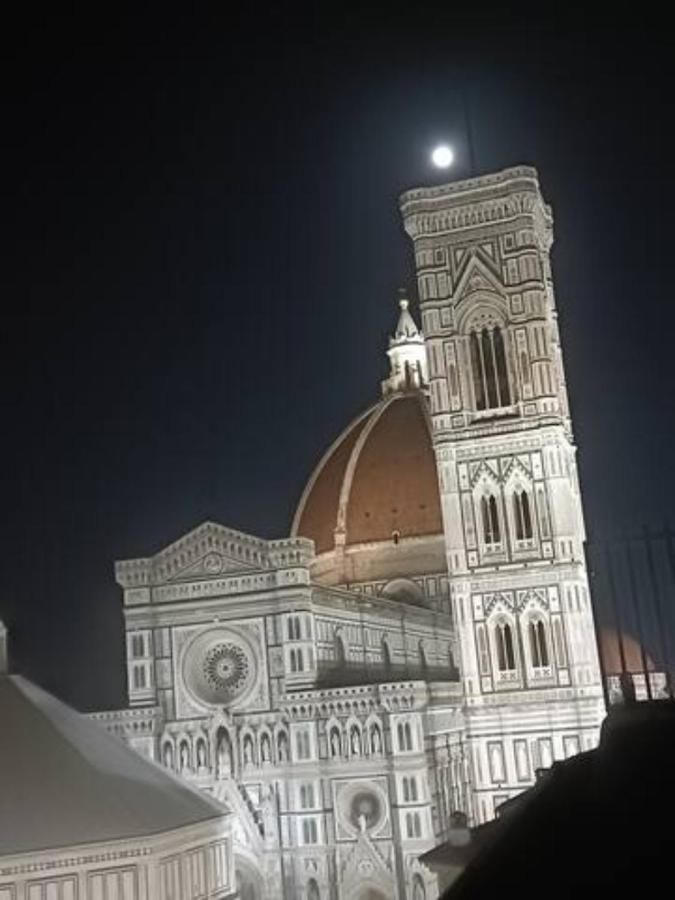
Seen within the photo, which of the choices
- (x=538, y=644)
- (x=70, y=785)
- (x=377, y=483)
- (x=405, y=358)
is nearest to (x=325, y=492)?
(x=377, y=483)

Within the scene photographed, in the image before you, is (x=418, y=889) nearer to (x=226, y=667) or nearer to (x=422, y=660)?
(x=226, y=667)

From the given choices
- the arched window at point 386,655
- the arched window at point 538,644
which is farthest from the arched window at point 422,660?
the arched window at point 538,644

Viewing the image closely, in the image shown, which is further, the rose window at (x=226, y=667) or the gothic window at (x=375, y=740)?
the rose window at (x=226, y=667)

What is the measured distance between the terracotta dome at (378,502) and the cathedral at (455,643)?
26.6 ft

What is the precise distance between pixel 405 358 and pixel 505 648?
20987 millimetres

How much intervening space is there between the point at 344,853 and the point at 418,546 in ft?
50.6

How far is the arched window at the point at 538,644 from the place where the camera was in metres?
27.6

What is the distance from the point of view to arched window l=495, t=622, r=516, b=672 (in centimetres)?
2790

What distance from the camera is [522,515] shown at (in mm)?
28484

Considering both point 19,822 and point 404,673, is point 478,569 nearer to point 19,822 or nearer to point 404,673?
point 404,673

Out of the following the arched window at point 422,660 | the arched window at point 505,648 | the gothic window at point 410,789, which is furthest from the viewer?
the arched window at point 422,660

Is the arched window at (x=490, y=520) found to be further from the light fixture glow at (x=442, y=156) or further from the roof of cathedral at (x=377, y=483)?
the roof of cathedral at (x=377, y=483)

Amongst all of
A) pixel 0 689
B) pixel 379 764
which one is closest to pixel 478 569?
pixel 379 764

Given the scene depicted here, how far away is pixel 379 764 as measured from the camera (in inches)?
1035
